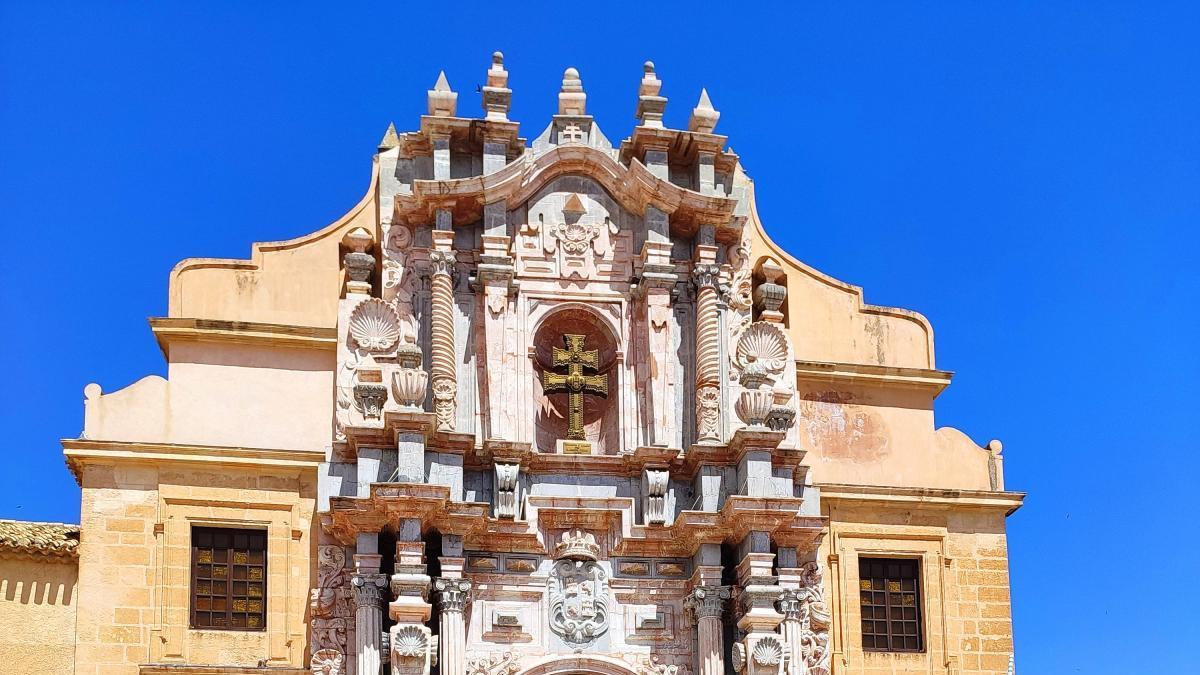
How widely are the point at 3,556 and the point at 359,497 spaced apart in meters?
4.89

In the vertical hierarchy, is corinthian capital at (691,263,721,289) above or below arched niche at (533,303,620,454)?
above

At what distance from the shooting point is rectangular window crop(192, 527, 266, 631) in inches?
955

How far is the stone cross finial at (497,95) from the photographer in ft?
84.0

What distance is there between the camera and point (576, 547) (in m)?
24.2

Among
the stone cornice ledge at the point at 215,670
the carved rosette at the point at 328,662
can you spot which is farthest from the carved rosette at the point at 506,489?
the stone cornice ledge at the point at 215,670

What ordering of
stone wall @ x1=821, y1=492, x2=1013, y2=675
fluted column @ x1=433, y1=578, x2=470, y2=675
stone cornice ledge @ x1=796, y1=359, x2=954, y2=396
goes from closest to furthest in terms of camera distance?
fluted column @ x1=433, y1=578, x2=470, y2=675, stone wall @ x1=821, y1=492, x2=1013, y2=675, stone cornice ledge @ x1=796, y1=359, x2=954, y2=396

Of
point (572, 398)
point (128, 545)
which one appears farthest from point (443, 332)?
point (128, 545)

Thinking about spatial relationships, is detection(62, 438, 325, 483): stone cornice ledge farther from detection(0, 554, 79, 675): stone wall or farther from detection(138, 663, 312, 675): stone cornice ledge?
detection(138, 663, 312, 675): stone cornice ledge

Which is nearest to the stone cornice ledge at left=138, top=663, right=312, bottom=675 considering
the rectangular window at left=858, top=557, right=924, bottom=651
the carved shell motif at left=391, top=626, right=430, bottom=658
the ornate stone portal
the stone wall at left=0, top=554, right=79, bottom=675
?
the ornate stone portal

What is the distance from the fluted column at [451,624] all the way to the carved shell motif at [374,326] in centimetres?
311

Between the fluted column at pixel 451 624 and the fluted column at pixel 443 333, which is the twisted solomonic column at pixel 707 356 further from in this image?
the fluted column at pixel 451 624

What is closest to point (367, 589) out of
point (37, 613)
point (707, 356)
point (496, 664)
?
point (496, 664)

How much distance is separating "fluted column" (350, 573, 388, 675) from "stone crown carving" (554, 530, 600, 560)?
2178 millimetres

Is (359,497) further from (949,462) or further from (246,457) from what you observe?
(949,462)
